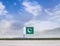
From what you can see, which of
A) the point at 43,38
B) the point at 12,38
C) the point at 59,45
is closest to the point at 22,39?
the point at 12,38

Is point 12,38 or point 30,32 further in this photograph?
point 12,38

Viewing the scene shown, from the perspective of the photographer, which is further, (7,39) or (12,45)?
(7,39)

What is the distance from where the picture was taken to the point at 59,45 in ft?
9.62

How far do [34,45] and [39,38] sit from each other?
570mm

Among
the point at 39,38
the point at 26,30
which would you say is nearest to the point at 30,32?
the point at 26,30

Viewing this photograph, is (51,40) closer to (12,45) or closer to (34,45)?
(34,45)

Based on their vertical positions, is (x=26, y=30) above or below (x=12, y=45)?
above

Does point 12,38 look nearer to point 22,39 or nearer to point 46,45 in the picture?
point 22,39

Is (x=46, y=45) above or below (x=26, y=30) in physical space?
below

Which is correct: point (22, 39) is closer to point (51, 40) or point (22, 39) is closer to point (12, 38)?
point (12, 38)

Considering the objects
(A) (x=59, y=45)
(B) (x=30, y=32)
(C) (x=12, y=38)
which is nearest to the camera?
(A) (x=59, y=45)

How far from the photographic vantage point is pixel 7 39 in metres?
3.58

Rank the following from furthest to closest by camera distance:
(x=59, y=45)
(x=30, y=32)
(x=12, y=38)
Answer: (x=12, y=38)
(x=30, y=32)
(x=59, y=45)

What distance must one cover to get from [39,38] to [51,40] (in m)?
0.26
